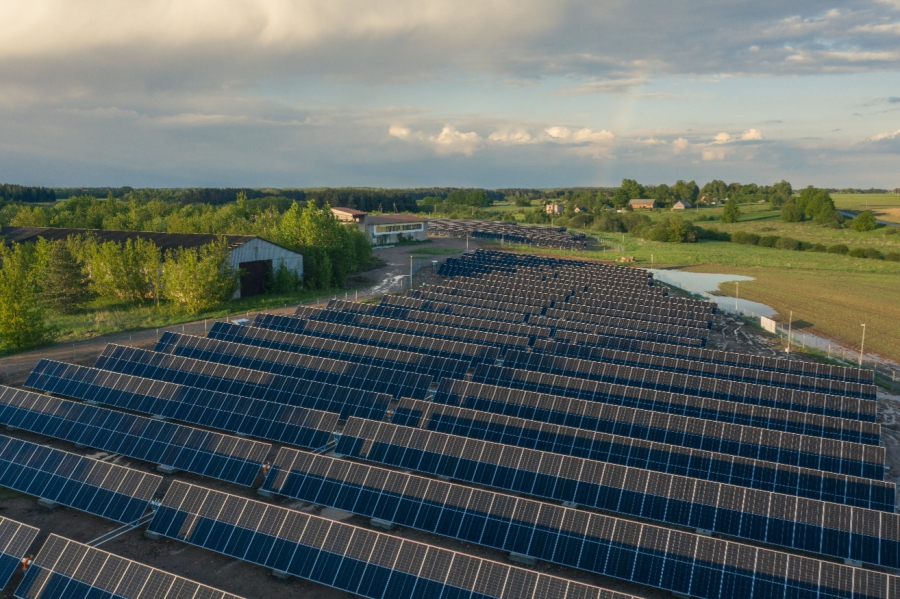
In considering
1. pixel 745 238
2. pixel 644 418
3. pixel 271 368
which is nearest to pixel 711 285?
pixel 644 418

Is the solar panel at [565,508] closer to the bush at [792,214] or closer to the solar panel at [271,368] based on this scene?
the solar panel at [271,368]

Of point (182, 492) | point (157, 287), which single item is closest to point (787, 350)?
point (182, 492)

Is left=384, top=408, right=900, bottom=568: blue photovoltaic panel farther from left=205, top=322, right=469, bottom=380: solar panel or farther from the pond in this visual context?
the pond

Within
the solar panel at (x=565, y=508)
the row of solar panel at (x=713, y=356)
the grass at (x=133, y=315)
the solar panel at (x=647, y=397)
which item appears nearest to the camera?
the solar panel at (x=565, y=508)

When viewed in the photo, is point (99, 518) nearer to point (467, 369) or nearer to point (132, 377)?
point (132, 377)

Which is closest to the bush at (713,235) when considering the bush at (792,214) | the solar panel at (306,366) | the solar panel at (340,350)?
the bush at (792,214)

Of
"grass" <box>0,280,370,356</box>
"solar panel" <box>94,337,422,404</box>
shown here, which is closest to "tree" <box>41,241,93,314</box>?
"grass" <box>0,280,370,356</box>
